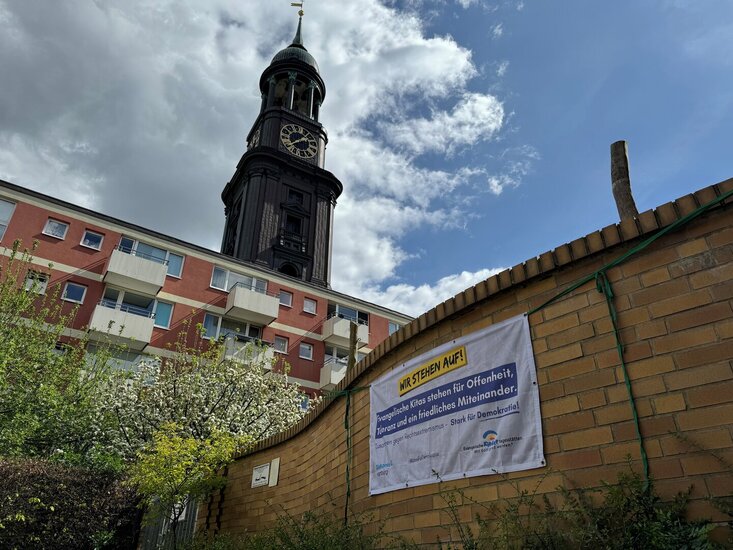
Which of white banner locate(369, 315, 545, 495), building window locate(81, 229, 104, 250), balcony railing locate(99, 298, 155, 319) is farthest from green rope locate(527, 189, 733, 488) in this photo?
building window locate(81, 229, 104, 250)

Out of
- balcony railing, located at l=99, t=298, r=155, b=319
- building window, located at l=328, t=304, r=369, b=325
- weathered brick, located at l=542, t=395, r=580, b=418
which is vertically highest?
building window, located at l=328, t=304, r=369, b=325

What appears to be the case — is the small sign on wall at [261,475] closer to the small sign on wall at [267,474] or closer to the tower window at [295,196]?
the small sign on wall at [267,474]

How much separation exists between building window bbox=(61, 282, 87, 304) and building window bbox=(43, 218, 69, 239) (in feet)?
8.14

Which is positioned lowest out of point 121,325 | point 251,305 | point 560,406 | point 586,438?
point 586,438

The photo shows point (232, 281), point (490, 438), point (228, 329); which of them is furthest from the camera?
point (232, 281)

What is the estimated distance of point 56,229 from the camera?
25.4 meters

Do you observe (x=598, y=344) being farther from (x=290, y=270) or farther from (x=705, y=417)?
(x=290, y=270)

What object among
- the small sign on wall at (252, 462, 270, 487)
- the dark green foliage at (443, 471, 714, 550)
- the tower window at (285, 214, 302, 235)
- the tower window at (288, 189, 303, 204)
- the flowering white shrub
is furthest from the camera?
the tower window at (288, 189, 303, 204)

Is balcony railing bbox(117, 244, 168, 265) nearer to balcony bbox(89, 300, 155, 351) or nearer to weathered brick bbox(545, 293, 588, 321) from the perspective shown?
balcony bbox(89, 300, 155, 351)

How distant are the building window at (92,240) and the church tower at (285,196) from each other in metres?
10.4

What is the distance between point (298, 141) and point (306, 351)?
19.0 m

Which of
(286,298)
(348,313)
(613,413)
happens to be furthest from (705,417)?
(348,313)

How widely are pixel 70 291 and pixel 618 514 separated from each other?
87.4 feet

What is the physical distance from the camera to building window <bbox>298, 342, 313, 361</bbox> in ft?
102
